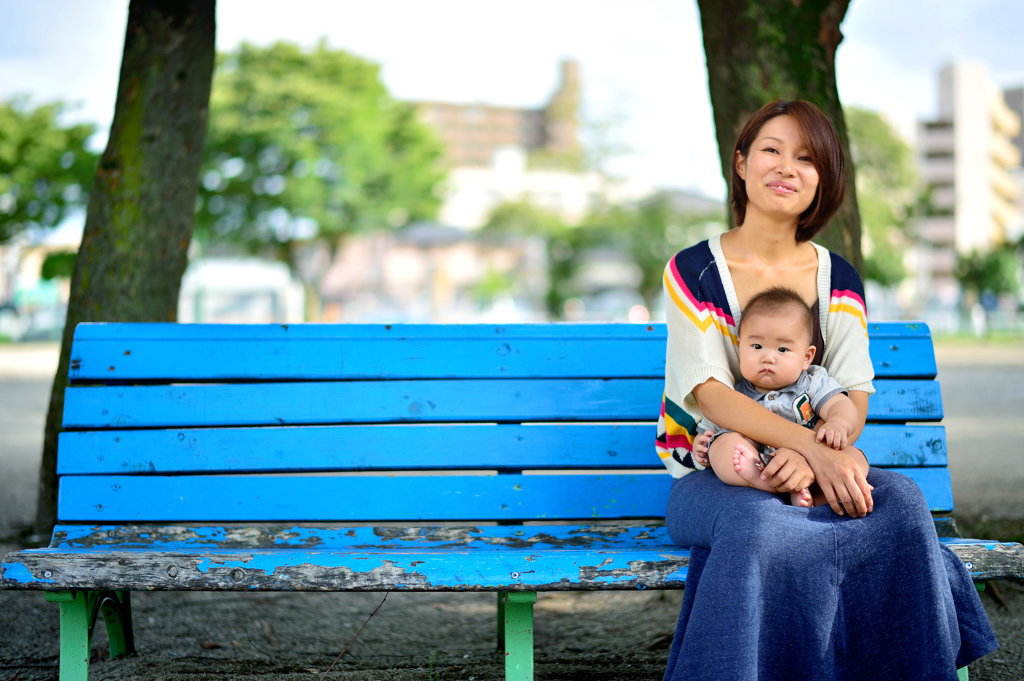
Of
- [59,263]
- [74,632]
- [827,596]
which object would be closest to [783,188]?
[827,596]

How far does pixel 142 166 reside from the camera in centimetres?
394

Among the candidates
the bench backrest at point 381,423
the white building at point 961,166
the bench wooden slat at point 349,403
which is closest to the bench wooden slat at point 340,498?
the bench backrest at point 381,423

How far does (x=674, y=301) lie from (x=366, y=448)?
3.14 feet

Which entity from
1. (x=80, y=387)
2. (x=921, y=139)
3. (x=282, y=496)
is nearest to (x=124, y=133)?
(x=80, y=387)

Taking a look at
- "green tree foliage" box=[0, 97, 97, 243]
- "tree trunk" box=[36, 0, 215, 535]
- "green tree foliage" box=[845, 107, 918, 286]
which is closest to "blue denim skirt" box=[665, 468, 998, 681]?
"tree trunk" box=[36, 0, 215, 535]

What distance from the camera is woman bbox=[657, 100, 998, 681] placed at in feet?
6.63

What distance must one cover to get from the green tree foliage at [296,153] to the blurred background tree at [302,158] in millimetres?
34

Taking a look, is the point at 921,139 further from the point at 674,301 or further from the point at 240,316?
the point at 674,301

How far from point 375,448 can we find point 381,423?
0.24ft

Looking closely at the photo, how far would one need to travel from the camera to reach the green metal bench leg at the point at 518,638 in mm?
2289

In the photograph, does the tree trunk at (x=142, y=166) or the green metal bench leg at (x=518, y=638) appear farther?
the tree trunk at (x=142, y=166)

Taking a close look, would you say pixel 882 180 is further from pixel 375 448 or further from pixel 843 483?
pixel 843 483

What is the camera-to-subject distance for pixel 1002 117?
7950cm

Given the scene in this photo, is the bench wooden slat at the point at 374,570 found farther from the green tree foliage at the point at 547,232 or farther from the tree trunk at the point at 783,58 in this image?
the green tree foliage at the point at 547,232
